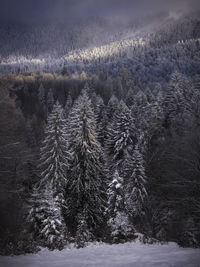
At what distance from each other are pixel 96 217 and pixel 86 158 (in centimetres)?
619

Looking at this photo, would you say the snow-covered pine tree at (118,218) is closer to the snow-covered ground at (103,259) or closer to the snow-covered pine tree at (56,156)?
the snow-covered ground at (103,259)

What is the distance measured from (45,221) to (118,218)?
587cm

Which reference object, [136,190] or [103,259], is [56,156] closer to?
[136,190]

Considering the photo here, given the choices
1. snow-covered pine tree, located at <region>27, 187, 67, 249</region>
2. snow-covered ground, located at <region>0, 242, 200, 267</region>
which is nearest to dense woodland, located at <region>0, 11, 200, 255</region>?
snow-covered pine tree, located at <region>27, 187, 67, 249</region>

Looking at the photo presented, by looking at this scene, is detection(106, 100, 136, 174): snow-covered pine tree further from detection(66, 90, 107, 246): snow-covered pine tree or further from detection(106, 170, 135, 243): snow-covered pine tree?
detection(106, 170, 135, 243): snow-covered pine tree

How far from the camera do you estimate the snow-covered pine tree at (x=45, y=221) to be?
1444 cm

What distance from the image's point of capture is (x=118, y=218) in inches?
677

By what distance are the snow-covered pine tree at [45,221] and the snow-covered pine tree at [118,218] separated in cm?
391

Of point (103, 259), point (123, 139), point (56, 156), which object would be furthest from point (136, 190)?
point (103, 259)

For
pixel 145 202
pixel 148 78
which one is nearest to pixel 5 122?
pixel 145 202

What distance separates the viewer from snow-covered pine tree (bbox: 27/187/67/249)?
1444cm

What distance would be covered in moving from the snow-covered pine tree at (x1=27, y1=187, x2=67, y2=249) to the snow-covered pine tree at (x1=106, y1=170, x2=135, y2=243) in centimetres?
391

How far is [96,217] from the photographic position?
21.5 meters

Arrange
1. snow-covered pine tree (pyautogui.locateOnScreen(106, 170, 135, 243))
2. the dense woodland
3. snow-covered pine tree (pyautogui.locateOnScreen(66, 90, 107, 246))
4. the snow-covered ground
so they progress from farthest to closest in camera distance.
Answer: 1. snow-covered pine tree (pyautogui.locateOnScreen(66, 90, 107, 246))
2. snow-covered pine tree (pyautogui.locateOnScreen(106, 170, 135, 243))
3. the dense woodland
4. the snow-covered ground
